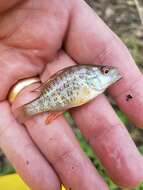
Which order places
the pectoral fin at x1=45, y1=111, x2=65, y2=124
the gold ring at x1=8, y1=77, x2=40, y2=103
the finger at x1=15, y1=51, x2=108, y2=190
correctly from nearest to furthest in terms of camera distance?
1. the finger at x1=15, y1=51, x2=108, y2=190
2. the pectoral fin at x1=45, y1=111, x2=65, y2=124
3. the gold ring at x1=8, y1=77, x2=40, y2=103

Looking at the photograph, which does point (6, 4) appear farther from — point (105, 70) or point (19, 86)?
point (105, 70)

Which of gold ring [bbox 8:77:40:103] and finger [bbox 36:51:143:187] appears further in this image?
gold ring [bbox 8:77:40:103]

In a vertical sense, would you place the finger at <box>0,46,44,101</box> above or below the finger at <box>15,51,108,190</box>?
above

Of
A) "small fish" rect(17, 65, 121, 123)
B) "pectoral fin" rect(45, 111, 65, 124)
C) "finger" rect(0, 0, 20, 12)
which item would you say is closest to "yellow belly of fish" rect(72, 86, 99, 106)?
"small fish" rect(17, 65, 121, 123)

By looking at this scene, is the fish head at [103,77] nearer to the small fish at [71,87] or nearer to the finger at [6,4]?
the small fish at [71,87]

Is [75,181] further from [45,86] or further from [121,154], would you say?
[45,86]

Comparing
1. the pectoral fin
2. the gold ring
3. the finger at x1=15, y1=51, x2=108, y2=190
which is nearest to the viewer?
the finger at x1=15, y1=51, x2=108, y2=190

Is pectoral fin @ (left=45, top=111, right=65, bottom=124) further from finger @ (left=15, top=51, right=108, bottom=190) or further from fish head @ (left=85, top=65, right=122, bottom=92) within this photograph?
fish head @ (left=85, top=65, right=122, bottom=92)

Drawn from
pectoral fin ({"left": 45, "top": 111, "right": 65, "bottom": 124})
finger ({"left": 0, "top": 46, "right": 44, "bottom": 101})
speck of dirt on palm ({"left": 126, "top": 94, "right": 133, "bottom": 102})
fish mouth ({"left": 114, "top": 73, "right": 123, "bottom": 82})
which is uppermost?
finger ({"left": 0, "top": 46, "right": 44, "bottom": 101})
